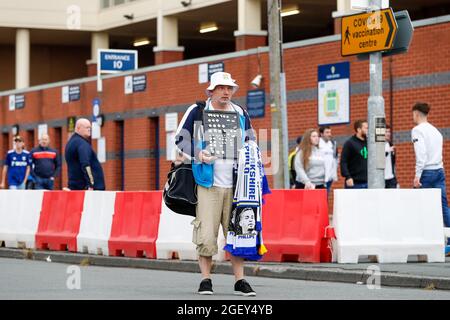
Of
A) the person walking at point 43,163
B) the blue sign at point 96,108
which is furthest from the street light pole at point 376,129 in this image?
the blue sign at point 96,108

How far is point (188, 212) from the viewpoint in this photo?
11062 mm

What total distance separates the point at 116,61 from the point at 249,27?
163 inches

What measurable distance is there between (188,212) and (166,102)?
2260cm

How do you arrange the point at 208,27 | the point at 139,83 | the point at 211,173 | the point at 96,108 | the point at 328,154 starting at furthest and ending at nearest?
the point at 208,27 < the point at 96,108 < the point at 139,83 < the point at 328,154 < the point at 211,173

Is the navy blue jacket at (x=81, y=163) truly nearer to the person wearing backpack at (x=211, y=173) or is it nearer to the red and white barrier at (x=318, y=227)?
the red and white barrier at (x=318, y=227)

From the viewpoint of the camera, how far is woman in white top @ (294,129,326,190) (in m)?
19.4

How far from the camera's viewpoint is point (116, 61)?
3384 cm

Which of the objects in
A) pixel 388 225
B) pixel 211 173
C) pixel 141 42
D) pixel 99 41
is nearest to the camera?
pixel 211 173

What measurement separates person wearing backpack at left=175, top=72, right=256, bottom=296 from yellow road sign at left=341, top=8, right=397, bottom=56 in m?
5.49

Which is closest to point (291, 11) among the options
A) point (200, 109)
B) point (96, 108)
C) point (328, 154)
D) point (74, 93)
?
point (96, 108)

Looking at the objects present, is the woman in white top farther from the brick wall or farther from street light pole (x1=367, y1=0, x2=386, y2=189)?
the brick wall

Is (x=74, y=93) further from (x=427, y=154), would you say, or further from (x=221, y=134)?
(x=221, y=134)
